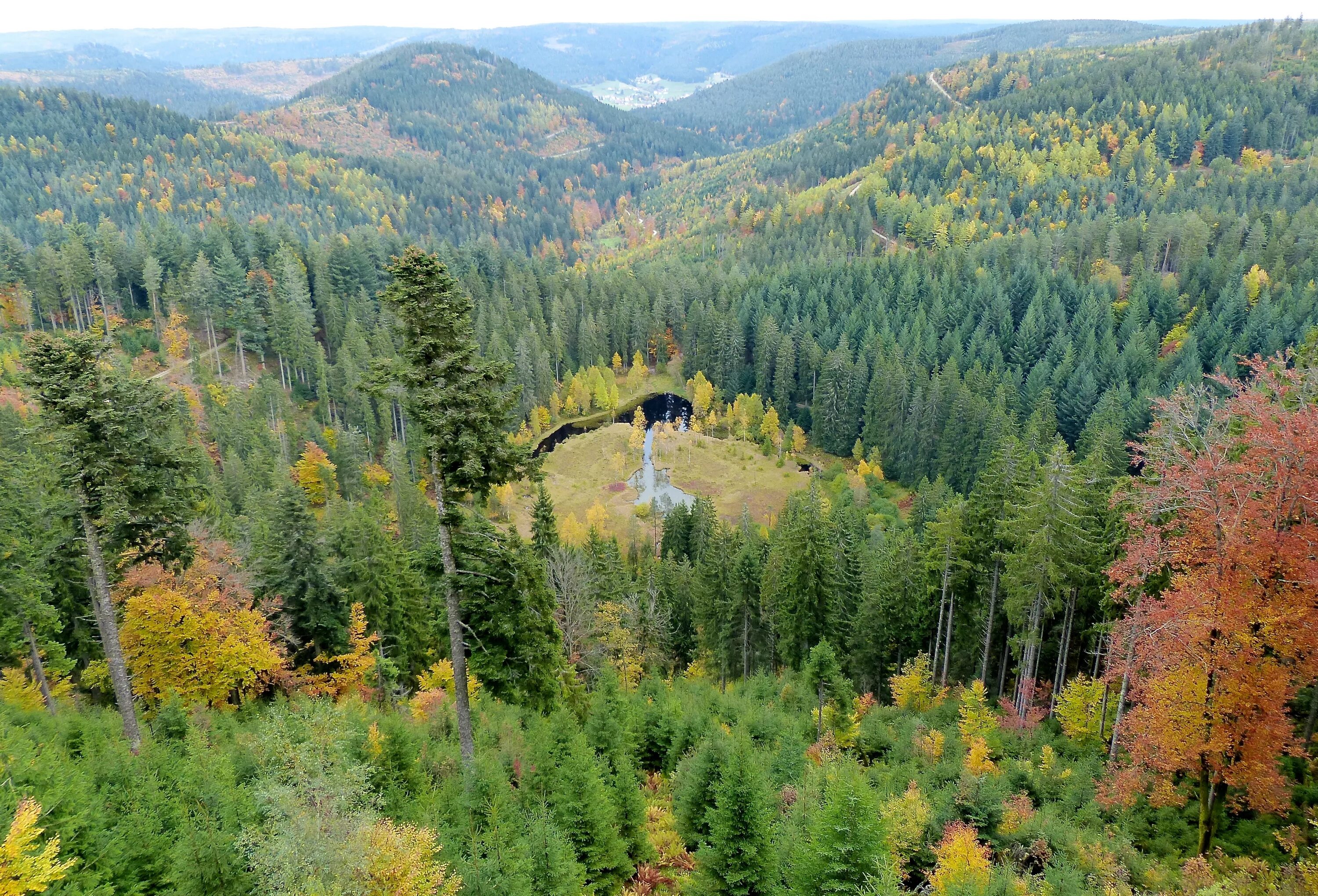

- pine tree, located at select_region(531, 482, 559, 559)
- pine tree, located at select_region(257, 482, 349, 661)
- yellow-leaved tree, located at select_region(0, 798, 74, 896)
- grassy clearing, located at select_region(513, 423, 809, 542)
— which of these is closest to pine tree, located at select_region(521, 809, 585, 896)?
yellow-leaved tree, located at select_region(0, 798, 74, 896)

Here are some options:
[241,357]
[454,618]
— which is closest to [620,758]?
[454,618]

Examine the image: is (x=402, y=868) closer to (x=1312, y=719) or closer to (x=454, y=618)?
(x=454, y=618)

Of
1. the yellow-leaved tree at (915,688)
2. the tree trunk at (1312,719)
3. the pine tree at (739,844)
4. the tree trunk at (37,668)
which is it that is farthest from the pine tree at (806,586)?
the tree trunk at (37,668)

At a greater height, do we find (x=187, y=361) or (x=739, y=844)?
(x=739, y=844)

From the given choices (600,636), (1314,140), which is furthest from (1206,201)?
(600,636)

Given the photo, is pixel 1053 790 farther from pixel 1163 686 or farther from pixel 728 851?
pixel 728 851

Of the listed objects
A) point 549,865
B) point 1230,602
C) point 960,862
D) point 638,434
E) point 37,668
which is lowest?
point 638,434
